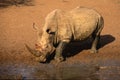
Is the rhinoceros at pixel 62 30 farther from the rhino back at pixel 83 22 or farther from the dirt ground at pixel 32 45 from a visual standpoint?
the dirt ground at pixel 32 45

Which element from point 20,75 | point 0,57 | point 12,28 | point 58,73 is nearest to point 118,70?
point 58,73

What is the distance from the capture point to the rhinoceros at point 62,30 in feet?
39.8

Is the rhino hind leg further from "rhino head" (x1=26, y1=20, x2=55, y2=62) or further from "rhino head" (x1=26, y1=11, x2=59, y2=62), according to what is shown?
"rhino head" (x1=26, y1=20, x2=55, y2=62)

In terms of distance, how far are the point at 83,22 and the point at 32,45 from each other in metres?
2.15

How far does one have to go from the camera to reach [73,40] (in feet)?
43.0

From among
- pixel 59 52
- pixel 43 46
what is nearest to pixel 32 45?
pixel 59 52

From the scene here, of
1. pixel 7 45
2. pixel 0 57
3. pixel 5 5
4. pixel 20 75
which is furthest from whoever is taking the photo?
pixel 5 5

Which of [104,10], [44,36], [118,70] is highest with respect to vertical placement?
[44,36]

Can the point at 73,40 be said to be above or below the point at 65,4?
above

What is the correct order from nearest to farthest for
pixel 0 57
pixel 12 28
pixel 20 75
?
1. pixel 20 75
2. pixel 0 57
3. pixel 12 28

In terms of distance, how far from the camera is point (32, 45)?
14367mm

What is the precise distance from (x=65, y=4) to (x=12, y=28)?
5.11 metres

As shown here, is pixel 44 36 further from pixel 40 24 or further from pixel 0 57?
pixel 40 24

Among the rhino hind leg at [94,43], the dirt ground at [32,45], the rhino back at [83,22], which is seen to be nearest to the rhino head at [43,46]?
the dirt ground at [32,45]
